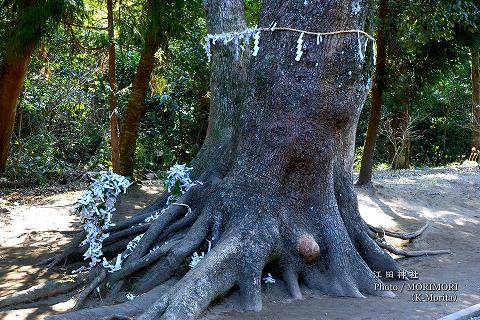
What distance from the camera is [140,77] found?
11797 millimetres

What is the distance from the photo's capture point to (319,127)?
5910mm

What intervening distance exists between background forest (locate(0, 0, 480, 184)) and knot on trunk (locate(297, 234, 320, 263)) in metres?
5.49

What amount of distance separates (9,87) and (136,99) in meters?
3.54

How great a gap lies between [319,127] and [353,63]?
728 mm

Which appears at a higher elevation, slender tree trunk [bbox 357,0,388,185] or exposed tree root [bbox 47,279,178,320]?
slender tree trunk [bbox 357,0,388,185]

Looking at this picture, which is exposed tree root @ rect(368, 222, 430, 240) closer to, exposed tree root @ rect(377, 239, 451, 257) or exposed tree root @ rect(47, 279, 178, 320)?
exposed tree root @ rect(377, 239, 451, 257)

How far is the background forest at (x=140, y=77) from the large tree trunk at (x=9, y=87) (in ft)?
0.90

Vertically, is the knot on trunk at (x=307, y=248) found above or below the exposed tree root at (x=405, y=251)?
above

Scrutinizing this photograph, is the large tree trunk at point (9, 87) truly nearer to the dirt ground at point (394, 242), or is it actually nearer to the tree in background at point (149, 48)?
the dirt ground at point (394, 242)

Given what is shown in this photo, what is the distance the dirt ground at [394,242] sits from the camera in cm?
538

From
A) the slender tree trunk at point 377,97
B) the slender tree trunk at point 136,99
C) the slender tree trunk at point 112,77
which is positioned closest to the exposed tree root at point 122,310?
the slender tree trunk at point 112,77

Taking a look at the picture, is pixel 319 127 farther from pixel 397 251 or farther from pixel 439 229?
pixel 439 229

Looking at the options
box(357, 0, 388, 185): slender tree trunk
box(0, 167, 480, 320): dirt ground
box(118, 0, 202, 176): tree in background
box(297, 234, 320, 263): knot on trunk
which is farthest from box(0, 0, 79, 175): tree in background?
box(297, 234, 320, 263): knot on trunk

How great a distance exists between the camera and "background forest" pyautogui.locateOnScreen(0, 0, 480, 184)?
433 inches
